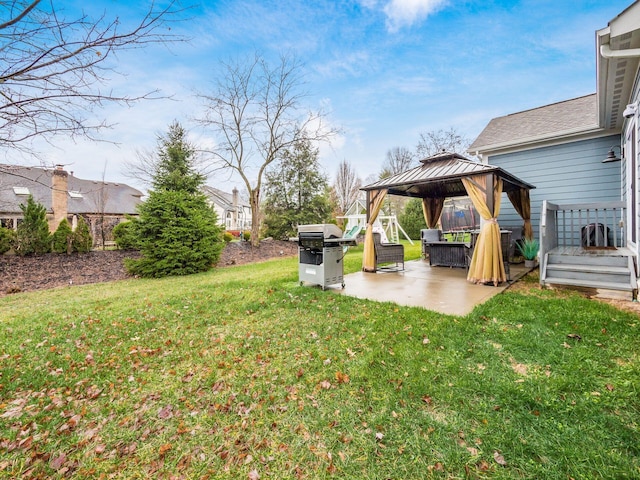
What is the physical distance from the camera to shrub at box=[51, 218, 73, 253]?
10484 mm

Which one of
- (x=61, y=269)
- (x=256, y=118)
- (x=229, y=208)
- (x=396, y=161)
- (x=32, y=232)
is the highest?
(x=396, y=161)

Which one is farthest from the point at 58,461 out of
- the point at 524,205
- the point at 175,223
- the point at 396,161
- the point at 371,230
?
the point at 396,161

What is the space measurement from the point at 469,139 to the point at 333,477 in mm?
→ 24018

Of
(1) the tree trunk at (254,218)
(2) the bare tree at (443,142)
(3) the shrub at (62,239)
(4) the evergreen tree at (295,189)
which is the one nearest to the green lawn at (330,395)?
(3) the shrub at (62,239)

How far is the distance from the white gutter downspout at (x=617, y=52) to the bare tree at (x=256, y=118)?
12.1m

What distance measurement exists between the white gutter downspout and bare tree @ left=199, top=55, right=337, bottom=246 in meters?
12.1

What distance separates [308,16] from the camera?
6.41 metres

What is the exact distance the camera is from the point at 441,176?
21.1 ft

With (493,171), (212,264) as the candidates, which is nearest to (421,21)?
(493,171)

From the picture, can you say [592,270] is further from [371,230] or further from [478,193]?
[371,230]

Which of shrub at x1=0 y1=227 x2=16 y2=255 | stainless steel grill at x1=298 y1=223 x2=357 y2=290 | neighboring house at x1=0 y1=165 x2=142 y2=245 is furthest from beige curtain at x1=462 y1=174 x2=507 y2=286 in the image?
shrub at x1=0 y1=227 x2=16 y2=255

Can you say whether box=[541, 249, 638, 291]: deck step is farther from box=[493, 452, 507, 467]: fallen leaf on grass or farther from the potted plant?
box=[493, 452, 507, 467]: fallen leaf on grass

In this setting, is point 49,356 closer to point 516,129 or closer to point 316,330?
point 316,330

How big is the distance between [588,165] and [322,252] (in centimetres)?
812
